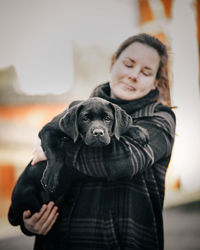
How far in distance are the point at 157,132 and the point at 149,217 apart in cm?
53

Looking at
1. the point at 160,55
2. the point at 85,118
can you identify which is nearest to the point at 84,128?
the point at 85,118

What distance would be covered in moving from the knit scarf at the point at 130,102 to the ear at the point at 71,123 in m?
0.23

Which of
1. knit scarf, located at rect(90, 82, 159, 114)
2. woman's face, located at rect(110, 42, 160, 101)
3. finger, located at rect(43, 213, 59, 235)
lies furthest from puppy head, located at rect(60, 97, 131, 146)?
finger, located at rect(43, 213, 59, 235)

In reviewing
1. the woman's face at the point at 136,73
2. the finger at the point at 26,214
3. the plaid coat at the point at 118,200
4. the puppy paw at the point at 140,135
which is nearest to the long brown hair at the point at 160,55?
the woman's face at the point at 136,73

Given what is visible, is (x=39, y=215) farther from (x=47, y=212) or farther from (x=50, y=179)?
(x=50, y=179)

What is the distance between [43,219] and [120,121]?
30.8 inches

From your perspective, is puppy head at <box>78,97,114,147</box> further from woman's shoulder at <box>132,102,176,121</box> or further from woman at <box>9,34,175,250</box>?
woman's shoulder at <box>132,102,176,121</box>

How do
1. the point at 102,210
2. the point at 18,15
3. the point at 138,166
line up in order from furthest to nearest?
the point at 18,15, the point at 102,210, the point at 138,166

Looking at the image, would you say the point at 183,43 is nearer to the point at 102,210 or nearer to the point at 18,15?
the point at 18,15

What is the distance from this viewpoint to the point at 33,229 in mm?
1847

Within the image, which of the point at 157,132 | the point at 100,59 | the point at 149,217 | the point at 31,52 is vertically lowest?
the point at 149,217

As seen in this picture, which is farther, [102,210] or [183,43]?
[183,43]

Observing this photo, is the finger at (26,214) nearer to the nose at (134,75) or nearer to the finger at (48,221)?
the finger at (48,221)

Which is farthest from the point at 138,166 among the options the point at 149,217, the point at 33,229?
the point at 33,229
